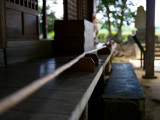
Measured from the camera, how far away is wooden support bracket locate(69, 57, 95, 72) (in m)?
2.35

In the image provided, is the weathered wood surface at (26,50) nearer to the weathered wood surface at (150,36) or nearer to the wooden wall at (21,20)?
the wooden wall at (21,20)

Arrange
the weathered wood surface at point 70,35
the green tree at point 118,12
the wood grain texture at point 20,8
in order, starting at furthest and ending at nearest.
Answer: the green tree at point 118,12 → the weathered wood surface at point 70,35 → the wood grain texture at point 20,8

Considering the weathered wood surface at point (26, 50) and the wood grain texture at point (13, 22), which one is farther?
the wood grain texture at point (13, 22)

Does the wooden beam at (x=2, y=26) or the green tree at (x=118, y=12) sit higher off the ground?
the green tree at (x=118, y=12)

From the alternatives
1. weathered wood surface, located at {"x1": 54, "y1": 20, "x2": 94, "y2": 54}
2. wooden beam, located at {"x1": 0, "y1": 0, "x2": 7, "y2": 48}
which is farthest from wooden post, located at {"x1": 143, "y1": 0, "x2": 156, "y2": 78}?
wooden beam, located at {"x1": 0, "y1": 0, "x2": 7, "y2": 48}

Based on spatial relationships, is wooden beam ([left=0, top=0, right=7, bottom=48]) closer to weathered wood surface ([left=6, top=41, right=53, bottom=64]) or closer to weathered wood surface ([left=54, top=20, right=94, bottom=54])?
weathered wood surface ([left=6, top=41, right=53, bottom=64])

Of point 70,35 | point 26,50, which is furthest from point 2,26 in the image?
point 70,35

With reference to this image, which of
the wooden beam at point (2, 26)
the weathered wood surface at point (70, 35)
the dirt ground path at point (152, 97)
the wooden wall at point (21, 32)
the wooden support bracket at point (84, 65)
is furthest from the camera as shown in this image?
the weathered wood surface at point (70, 35)

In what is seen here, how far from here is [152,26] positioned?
6609mm

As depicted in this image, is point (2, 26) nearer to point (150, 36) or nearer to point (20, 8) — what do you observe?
point (20, 8)

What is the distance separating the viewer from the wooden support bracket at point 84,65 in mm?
2352

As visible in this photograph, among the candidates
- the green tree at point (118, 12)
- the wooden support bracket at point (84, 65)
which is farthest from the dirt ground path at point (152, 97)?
the green tree at point (118, 12)

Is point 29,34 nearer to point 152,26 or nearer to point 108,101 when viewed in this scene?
point 108,101

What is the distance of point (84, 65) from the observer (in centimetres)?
240
